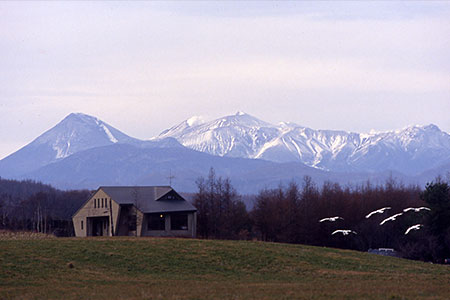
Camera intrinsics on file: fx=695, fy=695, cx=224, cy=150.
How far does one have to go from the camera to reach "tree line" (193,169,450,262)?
242 feet

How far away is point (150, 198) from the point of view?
8844cm

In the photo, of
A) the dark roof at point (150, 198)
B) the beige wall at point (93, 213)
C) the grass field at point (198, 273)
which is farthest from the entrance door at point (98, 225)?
the grass field at point (198, 273)

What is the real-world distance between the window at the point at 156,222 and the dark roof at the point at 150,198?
689 mm

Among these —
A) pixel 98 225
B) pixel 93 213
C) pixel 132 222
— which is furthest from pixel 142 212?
pixel 98 225

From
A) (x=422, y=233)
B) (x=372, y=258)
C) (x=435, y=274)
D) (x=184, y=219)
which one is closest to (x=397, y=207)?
(x=422, y=233)

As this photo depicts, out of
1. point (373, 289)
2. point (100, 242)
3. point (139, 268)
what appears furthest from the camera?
point (100, 242)

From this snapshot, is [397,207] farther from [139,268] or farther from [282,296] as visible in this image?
[282,296]

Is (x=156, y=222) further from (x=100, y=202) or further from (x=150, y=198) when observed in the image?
(x=100, y=202)

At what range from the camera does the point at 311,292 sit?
31625mm

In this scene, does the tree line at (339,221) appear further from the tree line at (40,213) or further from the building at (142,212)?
the tree line at (40,213)

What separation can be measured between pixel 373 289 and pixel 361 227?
2165 inches

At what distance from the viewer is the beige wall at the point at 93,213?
8638cm

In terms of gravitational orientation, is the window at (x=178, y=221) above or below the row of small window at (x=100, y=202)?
below

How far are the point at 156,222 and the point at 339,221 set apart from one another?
24.6 meters
